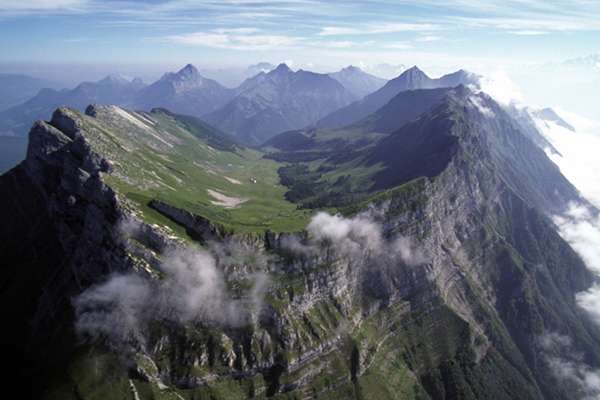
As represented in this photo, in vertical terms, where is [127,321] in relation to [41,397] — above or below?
above

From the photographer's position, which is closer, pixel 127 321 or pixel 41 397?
pixel 41 397

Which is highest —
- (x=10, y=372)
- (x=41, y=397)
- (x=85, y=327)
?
(x=85, y=327)

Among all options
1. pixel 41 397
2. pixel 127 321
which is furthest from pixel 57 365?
pixel 127 321

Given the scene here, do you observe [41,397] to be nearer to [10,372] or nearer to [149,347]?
[10,372]

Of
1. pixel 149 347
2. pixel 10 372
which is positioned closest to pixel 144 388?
pixel 149 347

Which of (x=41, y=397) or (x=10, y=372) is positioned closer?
(x=41, y=397)

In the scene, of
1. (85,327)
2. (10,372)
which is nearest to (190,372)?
(85,327)

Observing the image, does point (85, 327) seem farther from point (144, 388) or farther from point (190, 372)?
point (190, 372)

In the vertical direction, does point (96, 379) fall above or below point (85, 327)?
below

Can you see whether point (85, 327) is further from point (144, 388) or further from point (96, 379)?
point (144, 388)
